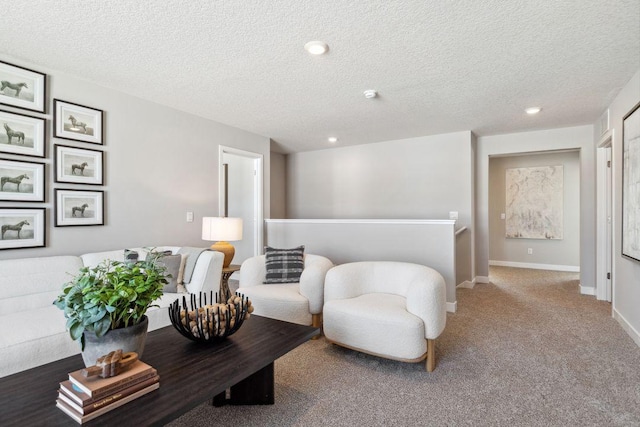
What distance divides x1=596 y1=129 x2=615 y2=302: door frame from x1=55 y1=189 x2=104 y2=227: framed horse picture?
18.3 feet

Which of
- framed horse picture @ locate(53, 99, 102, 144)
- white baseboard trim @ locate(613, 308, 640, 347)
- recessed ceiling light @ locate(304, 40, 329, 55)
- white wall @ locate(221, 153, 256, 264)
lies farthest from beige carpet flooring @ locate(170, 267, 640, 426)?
white wall @ locate(221, 153, 256, 264)

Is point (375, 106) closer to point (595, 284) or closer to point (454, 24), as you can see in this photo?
point (454, 24)

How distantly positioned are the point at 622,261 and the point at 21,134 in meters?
5.43

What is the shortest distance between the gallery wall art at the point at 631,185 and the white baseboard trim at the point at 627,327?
2.09 feet

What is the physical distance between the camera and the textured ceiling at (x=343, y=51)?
76.9 inches

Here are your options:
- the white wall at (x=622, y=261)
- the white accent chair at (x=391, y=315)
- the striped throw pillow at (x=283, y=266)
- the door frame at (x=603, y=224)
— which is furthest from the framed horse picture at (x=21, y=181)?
the door frame at (x=603, y=224)

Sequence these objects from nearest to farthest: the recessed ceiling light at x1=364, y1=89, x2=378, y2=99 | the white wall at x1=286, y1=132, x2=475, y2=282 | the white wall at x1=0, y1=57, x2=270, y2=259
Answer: the white wall at x1=0, y1=57, x2=270, y2=259, the recessed ceiling light at x1=364, y1=89, x2=378, y2=99, the white wall at x1=286, y1=132, x2=475, y2=282

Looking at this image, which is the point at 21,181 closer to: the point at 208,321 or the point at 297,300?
the point at 208,321

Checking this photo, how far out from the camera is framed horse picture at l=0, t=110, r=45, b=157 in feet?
8.28

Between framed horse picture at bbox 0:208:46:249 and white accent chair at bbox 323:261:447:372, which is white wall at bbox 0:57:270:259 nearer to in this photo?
framed horse picture at bbox 0:208:46:249

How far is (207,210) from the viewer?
4164 mm

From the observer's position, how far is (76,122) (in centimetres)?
293

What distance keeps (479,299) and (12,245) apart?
4.85 meters

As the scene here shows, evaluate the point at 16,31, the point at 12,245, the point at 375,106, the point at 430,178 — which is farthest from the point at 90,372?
the point at 430,178
